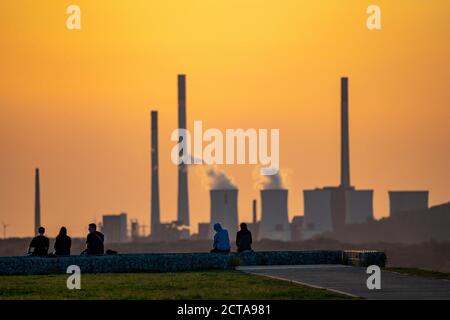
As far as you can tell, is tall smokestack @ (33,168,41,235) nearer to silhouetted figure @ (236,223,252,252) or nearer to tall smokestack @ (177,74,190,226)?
tall smokestack @ (177,74,190,226)

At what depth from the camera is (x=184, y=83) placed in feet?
605

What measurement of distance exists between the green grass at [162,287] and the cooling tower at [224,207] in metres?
145

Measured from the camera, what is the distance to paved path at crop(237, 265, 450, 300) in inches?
1145

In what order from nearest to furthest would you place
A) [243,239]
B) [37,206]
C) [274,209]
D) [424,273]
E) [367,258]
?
Result: [424,273]
[367,258]
[243,239]
[37,206]
[274,209]

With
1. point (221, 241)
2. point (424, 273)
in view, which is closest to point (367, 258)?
point (424, 273)

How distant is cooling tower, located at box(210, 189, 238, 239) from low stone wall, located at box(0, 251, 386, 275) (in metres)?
139

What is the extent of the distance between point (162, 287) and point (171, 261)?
26.4 feet

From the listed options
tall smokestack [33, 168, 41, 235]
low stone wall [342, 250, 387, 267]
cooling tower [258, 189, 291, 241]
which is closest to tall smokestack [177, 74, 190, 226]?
cooling tower [258, 189, 291, 241]

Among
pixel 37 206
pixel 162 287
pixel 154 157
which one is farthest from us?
pixel 154 157

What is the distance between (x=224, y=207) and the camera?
185875mm

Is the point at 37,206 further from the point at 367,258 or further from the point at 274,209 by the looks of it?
the point at 367,258
